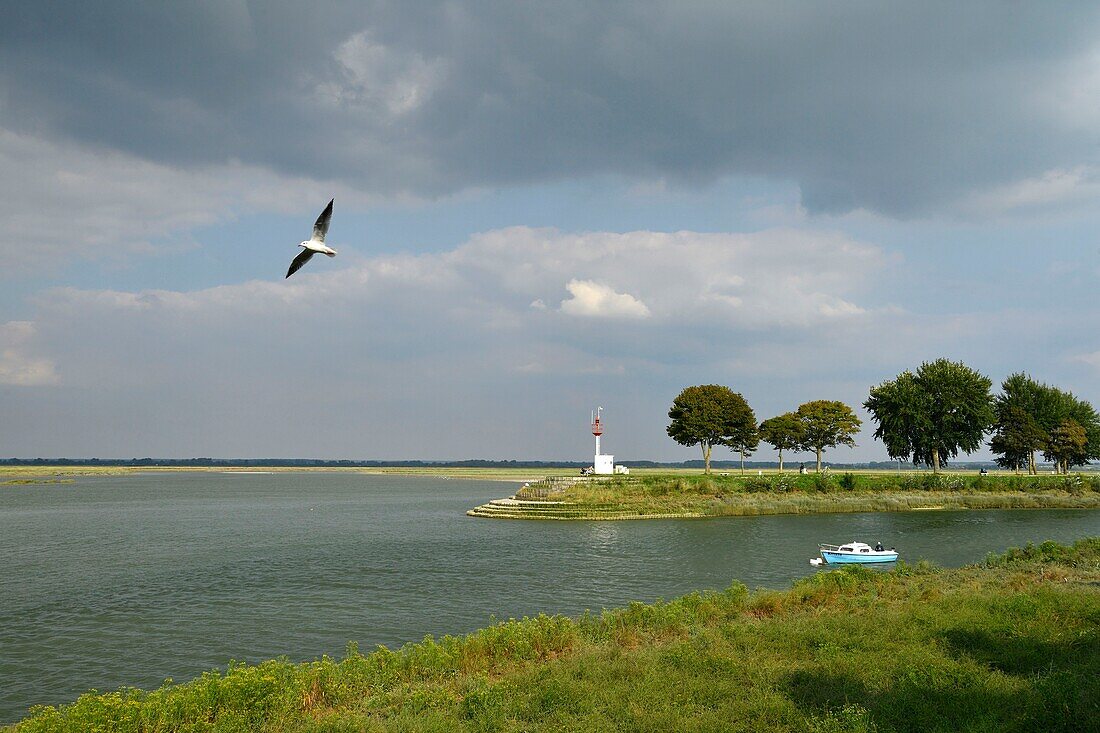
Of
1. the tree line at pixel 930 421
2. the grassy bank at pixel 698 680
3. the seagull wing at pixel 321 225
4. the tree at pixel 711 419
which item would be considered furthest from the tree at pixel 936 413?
the seagull wing at pixel 321 225

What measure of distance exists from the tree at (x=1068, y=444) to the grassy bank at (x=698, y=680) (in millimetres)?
107675

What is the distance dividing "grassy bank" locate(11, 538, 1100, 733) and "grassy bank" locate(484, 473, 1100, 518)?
54864 mm

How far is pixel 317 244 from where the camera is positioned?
54.6 feet

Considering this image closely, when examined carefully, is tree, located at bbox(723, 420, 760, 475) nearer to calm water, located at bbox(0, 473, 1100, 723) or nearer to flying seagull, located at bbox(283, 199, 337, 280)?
calm water, located at bbox(0, 473, 1100, 723)

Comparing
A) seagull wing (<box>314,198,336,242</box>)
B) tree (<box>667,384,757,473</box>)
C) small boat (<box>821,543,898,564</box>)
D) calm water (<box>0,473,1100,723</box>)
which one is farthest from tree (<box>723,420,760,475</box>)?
seagull wing (<box>314,198,336,242</box>)

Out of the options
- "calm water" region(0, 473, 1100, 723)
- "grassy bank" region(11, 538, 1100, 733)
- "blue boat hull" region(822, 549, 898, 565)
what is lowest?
"calm water" region(0, 473, 1100, 723)

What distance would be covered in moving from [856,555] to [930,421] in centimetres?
6973

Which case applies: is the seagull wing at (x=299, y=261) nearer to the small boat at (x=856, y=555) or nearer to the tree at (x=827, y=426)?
the small boat at (x=856, y=555)

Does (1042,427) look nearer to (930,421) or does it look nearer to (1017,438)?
(1017,438)

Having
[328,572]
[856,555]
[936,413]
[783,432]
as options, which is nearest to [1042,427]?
[936,413]

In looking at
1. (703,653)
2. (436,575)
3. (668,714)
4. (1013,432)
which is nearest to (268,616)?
(436,575)

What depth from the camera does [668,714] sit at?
44.2 ft

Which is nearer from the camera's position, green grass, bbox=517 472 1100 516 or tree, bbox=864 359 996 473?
green grass, bbox=517 472 1100 516

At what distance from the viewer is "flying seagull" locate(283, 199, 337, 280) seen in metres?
16.4
